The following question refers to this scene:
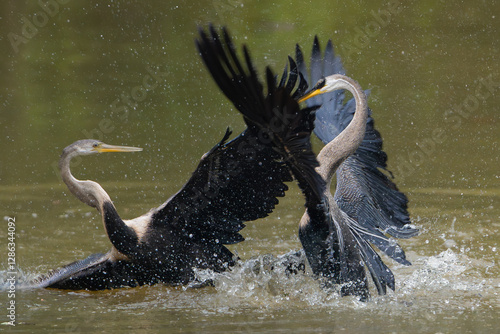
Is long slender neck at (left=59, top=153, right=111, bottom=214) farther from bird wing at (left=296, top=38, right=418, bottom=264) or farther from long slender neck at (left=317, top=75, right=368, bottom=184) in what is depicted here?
bird wing at (left=296, top=38, right=418, bottom=264)

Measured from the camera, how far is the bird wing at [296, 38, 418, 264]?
6281 millimetres

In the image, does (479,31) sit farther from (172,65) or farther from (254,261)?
(254,261)

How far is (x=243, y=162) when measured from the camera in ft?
18.5

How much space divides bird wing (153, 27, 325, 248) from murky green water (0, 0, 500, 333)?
41 centimetres

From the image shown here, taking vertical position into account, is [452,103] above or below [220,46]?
below

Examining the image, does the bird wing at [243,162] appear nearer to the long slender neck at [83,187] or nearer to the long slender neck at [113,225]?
the long slender neck at [113,225]

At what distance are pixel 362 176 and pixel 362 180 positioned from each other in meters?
0.04

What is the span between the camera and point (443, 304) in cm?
544

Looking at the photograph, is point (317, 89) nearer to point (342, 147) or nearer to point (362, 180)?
point (342, 147)

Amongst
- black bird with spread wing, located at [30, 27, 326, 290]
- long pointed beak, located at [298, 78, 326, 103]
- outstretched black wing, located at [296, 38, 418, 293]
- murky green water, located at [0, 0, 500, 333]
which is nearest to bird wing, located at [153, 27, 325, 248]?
black bird with spread wing, located at [30, 27, 326, 290]

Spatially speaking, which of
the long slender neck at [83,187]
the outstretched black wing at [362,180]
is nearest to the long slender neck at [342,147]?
the outstretched black wing at [362,180]

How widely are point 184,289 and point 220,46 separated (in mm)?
1955

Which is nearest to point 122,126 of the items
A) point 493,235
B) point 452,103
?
point 452,103

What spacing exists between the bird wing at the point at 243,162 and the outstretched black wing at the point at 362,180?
0.69m
